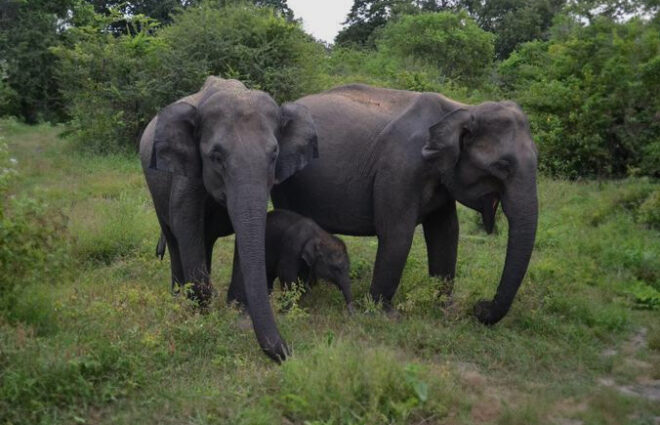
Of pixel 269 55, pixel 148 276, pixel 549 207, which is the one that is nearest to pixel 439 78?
pixel 269 55

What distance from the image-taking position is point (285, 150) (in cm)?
643

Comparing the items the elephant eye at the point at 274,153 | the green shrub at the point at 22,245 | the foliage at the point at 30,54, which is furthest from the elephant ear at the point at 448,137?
the foliage at the point at 30,54

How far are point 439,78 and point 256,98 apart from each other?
2281 cm

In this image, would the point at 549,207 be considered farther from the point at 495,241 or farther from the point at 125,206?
the point at 125,206

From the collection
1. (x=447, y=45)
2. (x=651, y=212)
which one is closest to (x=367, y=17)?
(x=447, y=45)

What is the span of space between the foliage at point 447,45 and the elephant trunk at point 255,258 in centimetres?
2673

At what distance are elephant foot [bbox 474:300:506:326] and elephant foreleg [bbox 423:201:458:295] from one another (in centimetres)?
60

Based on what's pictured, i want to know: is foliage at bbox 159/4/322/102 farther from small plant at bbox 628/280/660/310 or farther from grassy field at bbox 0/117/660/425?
small plant at bbox 628/280/660/310

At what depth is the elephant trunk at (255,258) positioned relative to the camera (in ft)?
17.4

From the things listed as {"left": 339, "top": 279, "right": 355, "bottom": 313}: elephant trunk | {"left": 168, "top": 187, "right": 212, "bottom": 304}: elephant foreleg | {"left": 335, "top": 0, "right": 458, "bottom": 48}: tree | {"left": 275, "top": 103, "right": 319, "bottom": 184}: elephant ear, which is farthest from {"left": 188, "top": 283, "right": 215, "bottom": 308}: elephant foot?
{"left": 335, "top": 0, "right": 458, "bottom": 48}: tree

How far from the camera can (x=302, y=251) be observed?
279 inches

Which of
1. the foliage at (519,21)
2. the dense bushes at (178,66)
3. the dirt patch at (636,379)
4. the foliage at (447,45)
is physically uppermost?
the foliage at (519,21)

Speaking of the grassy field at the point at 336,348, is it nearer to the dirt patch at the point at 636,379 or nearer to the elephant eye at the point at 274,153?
the dirt patch at the point at 636,379

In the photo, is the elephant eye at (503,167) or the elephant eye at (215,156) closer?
the elephant eye at (215,156)
